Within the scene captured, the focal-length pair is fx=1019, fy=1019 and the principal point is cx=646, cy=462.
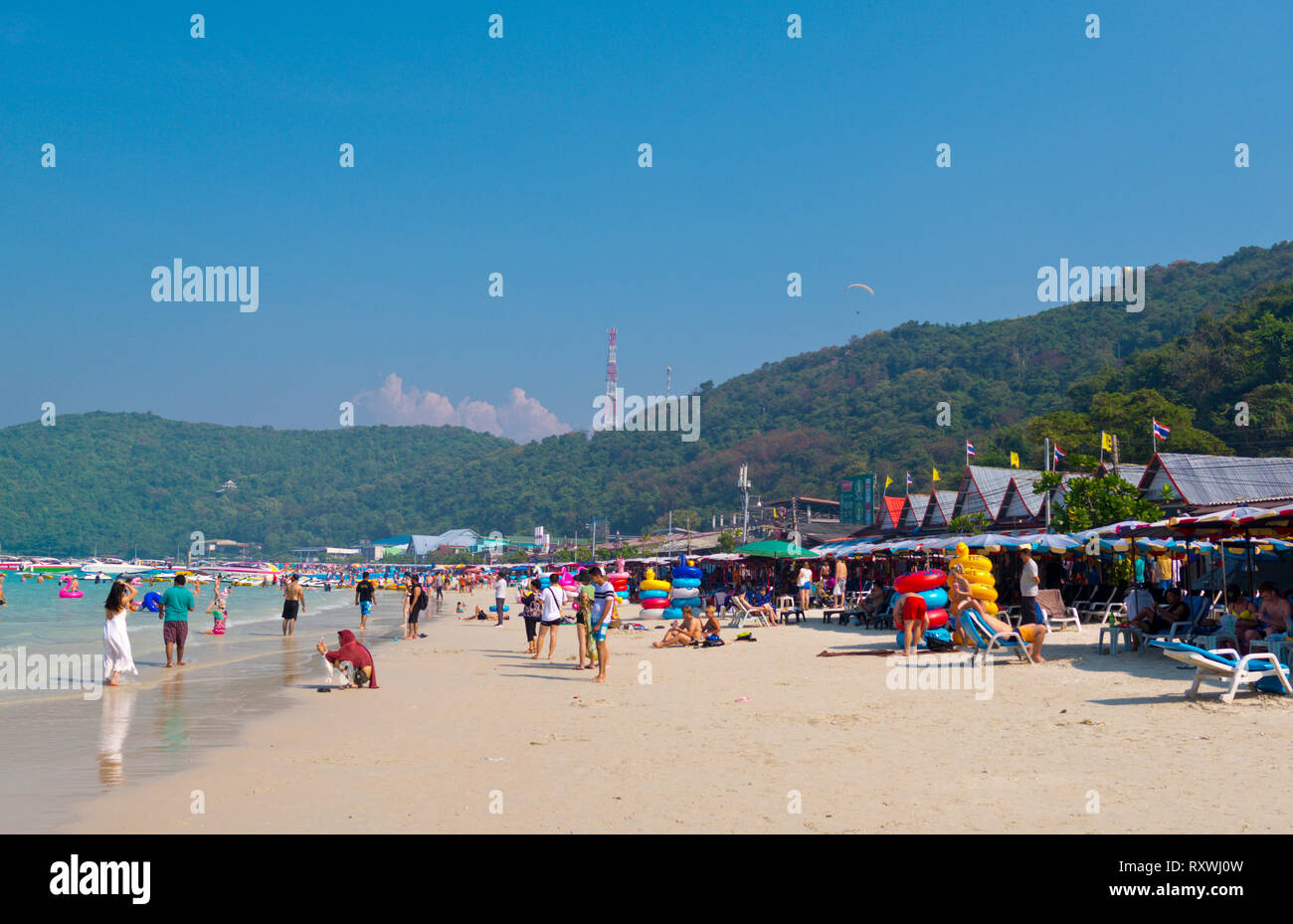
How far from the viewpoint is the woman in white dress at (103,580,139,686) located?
1309cm

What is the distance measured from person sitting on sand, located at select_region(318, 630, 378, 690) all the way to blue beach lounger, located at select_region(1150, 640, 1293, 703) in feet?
30.0

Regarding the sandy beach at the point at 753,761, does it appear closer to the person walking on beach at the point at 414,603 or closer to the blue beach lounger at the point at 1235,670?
the blue beach lounger at the point at 1235,670

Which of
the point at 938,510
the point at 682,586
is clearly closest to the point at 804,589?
the point at 682,586

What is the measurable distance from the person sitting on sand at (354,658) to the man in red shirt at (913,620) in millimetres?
7498

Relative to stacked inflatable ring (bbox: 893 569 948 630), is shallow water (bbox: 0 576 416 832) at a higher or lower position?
lower

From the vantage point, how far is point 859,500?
6606 cm

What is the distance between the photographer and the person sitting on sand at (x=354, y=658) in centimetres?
1284

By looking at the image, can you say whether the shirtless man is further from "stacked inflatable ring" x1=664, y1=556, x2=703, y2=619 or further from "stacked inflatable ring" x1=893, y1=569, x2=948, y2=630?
"stacked inflatable ring" x1=664, y1=556, x2=703, y2=619

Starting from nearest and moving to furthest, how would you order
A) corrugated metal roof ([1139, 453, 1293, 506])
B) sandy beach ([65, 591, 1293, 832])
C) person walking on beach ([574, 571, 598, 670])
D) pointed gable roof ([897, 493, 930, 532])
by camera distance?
sandy beach ([65, 591, 1293, 832])
person walking on beach ([574, 571, 598, 670])
corrugated metal roof ([1139, 453, 1293, 506])
pointed gable roof ([897, 493, 930, 532])

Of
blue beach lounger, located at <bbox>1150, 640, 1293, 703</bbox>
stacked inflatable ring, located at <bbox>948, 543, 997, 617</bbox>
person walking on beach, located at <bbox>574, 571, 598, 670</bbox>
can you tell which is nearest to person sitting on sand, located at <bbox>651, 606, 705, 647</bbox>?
person walking on beach, located at <bbox>574, 571, 598, 670</bbox>
